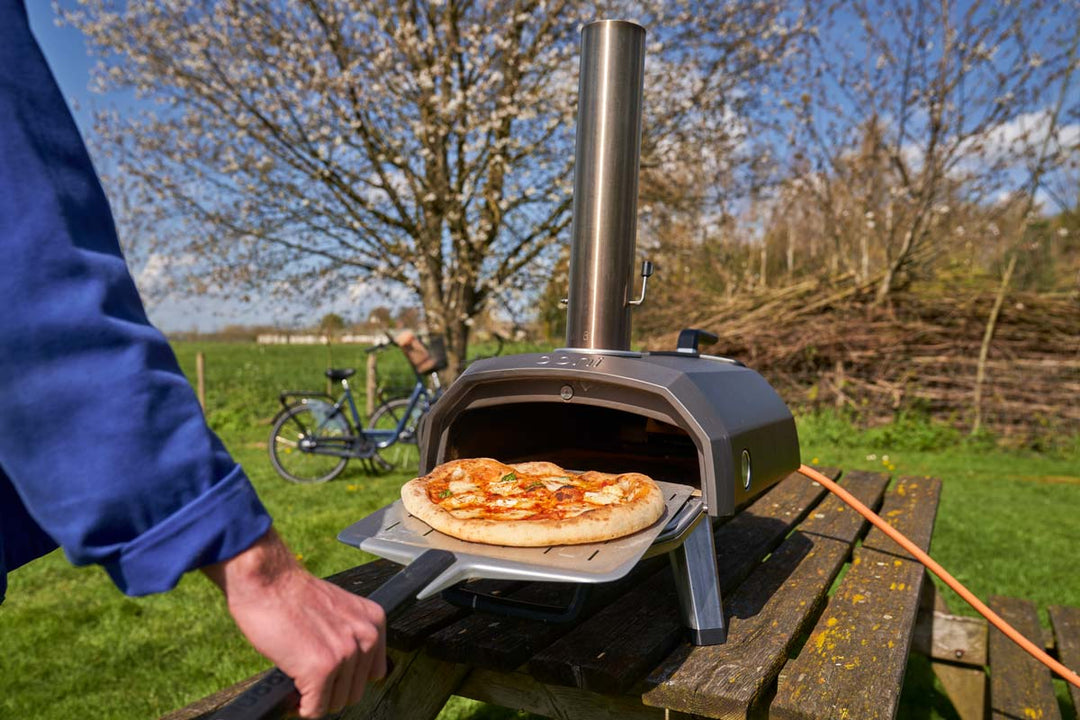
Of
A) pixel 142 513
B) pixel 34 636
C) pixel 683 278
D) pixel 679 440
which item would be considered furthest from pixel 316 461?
pixel 142 513

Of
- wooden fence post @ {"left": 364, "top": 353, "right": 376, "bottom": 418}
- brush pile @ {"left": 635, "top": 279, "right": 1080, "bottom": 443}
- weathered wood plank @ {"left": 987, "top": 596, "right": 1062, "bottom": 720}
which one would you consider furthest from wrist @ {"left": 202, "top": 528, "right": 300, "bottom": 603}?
wooden fence post @ {"left": 364, "top": 353, "right": 376, "bottom": 418}

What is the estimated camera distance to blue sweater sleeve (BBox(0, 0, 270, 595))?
777mm

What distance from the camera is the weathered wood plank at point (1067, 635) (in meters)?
2.67

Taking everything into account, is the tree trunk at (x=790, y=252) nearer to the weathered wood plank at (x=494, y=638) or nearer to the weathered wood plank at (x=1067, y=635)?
the weathered wood plank at (x=1067, y=635)

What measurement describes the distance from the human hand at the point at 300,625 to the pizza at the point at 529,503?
1.65ft

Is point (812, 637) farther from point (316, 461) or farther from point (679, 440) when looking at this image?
point (316, 461)

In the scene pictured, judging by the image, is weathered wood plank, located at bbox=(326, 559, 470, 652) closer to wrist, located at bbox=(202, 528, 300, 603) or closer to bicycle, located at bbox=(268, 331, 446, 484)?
wrist, located at bbox=(202, 528, 300, 603)

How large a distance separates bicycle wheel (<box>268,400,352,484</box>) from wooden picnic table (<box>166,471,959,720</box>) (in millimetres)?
5775

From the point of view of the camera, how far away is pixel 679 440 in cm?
233

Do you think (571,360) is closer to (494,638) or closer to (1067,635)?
(494,638)

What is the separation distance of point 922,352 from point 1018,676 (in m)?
6.68

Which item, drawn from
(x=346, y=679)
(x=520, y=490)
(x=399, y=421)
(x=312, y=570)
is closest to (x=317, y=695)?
(x=346, y=679)

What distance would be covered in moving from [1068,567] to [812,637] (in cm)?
393

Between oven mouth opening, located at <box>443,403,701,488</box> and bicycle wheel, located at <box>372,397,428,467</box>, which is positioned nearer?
oven mouth opening, located at <box>443,403,701,488</box>
